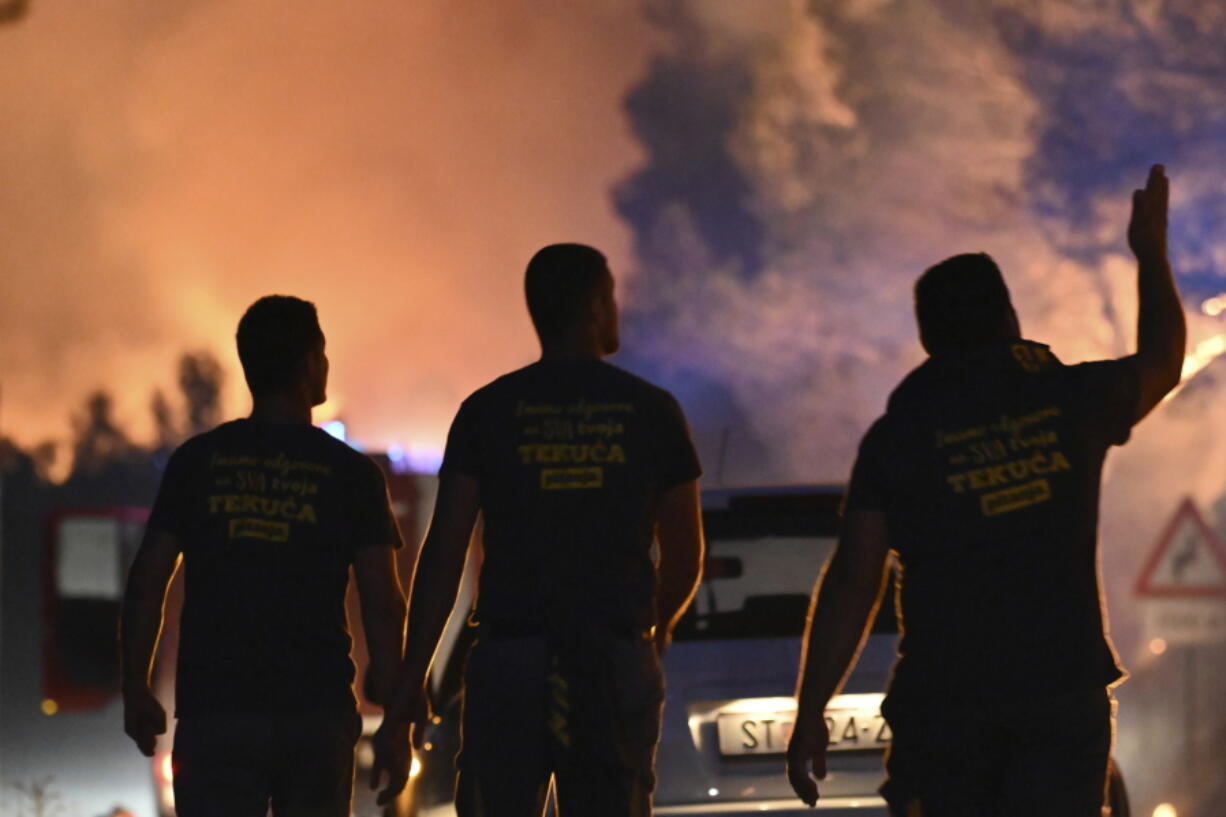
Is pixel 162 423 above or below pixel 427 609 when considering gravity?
above

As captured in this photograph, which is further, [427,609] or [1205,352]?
[1205,352]

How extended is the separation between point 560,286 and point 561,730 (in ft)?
3.45

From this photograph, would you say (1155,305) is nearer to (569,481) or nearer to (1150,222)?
(1150,222)

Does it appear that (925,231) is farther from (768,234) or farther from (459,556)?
(459,556)

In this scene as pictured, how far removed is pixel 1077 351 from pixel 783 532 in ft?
58.6

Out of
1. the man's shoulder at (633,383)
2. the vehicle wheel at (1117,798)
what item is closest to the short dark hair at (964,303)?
the man's shoulder at (633,383)

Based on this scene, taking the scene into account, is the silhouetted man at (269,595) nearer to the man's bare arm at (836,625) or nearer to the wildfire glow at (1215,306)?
the man's bare arm at (836,625)

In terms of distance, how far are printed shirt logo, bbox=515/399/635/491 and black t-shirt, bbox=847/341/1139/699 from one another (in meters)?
0.63

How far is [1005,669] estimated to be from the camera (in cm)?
444

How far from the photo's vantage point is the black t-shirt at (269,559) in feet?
16.9

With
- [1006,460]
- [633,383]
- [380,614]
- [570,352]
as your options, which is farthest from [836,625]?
[380,614]

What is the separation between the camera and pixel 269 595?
5.18 metres

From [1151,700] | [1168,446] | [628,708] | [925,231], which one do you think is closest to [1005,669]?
[628,708]

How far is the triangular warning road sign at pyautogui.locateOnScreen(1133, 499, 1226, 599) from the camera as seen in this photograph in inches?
470
